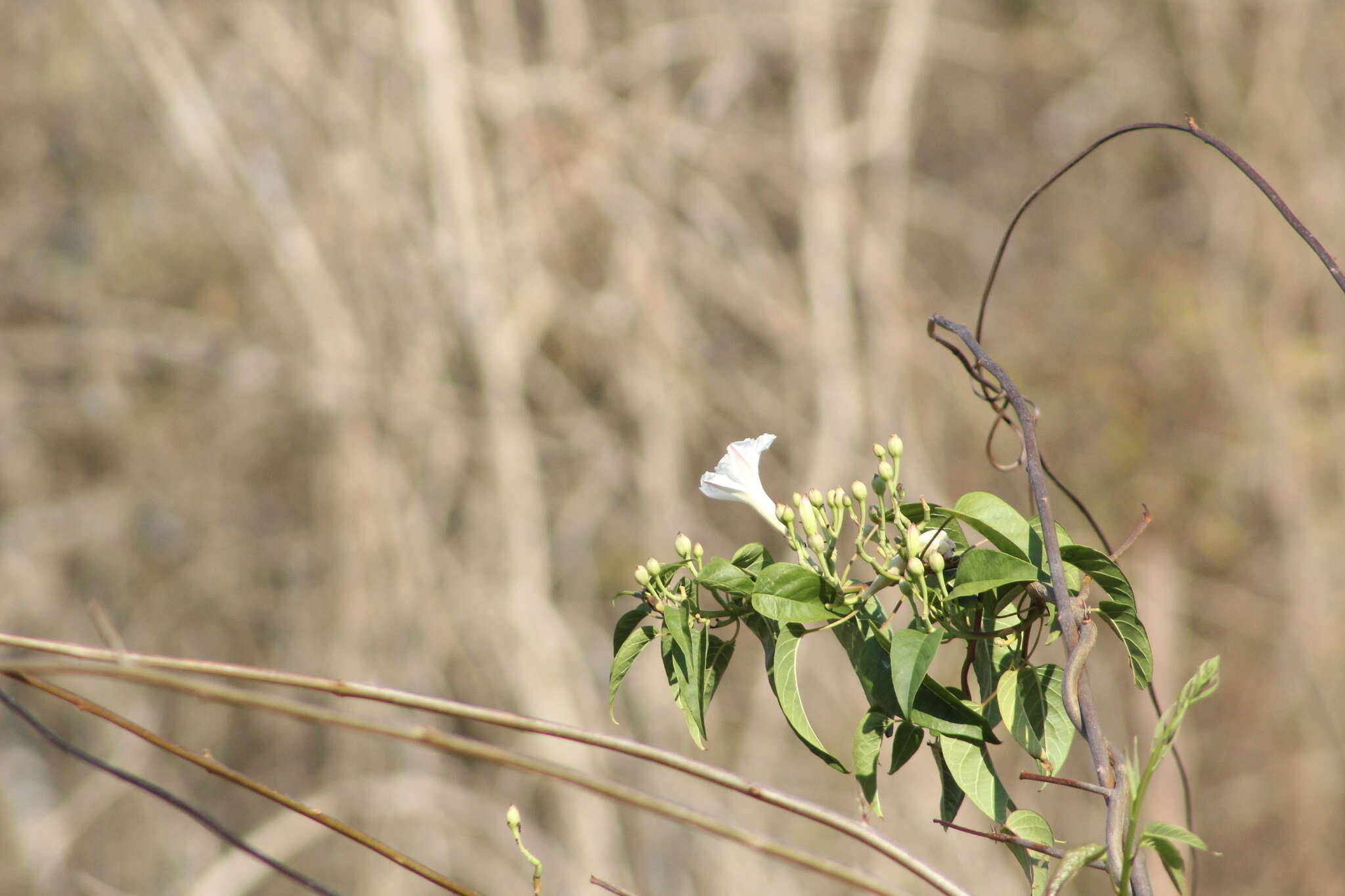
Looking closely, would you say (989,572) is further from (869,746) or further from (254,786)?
(254,786)

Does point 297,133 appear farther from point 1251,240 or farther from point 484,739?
point 1251,240

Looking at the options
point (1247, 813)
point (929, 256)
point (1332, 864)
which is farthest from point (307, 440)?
point (1332, 864)

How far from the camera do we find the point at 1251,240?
3.91 m

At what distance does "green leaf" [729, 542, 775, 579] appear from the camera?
652mm

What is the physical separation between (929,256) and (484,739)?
256 centimetres

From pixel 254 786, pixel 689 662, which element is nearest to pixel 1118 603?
pixel 689 662

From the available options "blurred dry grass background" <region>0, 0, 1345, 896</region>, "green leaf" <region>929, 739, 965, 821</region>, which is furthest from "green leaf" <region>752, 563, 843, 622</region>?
"blurred dry grass background" <region>0, 0, 1345, 896</region>

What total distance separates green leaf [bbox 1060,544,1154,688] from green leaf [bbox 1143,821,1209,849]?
78 millimetres

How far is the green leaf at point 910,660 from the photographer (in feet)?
1.67

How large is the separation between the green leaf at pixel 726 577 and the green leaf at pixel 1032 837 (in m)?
0.20

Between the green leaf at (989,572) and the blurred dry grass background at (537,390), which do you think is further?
the blurred dry grass background at (537,390)

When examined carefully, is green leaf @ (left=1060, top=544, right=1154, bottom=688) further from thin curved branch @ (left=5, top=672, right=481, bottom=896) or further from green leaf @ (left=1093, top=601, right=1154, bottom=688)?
thin curved branch @ (left=5, top=672, right=481, bottom=896)

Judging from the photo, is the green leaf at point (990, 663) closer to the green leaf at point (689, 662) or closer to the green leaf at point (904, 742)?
the green leaf at point (904, 742)

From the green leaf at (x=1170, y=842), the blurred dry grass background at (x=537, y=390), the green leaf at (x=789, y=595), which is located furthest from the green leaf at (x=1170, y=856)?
the blurred dry grass background at (x=537, y=390)
